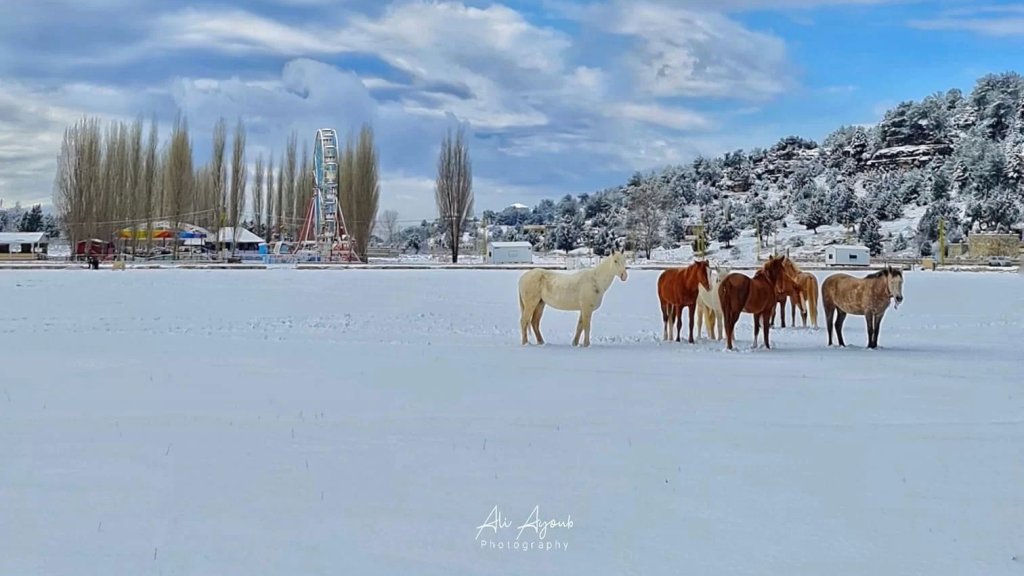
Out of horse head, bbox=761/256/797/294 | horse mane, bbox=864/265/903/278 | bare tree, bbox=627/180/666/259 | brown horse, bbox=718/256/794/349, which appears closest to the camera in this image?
horse mane, bbox=864/265/903/278

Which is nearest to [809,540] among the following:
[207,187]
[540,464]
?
[540,464]

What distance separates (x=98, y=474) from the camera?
4.39 meters

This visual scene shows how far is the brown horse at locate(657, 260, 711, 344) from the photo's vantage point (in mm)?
12344

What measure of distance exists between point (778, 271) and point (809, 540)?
28.6 ft

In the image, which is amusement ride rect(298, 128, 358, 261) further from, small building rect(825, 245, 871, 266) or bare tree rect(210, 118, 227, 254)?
small building rect(825, 245, 871, 266)

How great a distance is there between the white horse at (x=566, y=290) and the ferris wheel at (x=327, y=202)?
155 feet

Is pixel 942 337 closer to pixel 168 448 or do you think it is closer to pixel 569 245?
pixel 168 448

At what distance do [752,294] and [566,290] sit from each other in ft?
8.36

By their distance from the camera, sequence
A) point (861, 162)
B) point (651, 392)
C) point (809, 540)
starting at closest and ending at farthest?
point (809, 540)
point (651, 392)
point (861, 162)

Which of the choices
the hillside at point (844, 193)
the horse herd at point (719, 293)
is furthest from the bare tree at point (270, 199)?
the horse herd at point (719, 293)

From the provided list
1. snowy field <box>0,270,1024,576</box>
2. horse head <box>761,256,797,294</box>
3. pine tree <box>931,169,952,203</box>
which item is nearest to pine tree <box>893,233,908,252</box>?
pine tree <box>931,169,952,203</box>

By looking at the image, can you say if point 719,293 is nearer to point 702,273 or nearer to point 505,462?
point 702,273

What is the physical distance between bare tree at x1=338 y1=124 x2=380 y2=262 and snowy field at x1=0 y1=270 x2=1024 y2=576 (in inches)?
2114

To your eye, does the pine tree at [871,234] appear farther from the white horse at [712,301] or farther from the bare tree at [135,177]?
the white horse at [712,301]
